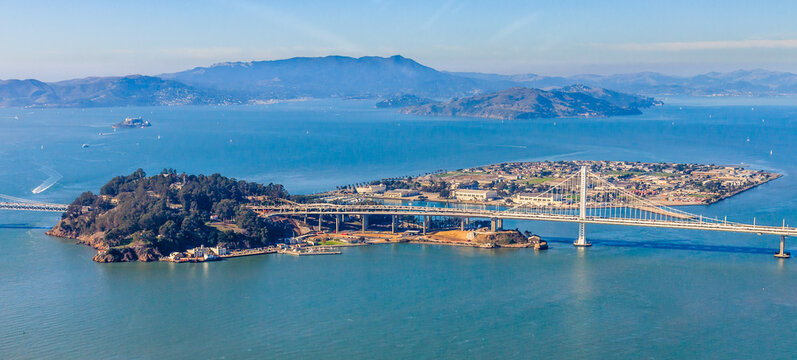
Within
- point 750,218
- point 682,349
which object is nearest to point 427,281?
point 682,349

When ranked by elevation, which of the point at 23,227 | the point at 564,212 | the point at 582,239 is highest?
the point at 564,212

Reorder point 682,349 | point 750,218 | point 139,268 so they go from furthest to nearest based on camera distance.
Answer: point 750,218 < point 139,268 < point 682,349

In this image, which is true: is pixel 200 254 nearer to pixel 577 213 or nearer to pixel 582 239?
pixel 582 239

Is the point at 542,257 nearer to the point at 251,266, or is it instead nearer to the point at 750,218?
the point at 251,266

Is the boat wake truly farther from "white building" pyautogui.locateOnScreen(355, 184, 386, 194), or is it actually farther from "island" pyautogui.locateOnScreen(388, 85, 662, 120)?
"island" pyautogui.locateOnScreen(388, 85, 662, 120)

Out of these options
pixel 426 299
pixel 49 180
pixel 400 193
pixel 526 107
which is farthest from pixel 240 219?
pixel 526 107

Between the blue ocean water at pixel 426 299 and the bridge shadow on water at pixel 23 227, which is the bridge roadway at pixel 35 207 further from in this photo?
the bridge shadow on water at pixel 23 227

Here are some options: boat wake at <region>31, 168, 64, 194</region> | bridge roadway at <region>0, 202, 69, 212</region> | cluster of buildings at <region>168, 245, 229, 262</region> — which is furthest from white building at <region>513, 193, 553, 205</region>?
boat wake at <region>31, 168, 64, 194</region>
